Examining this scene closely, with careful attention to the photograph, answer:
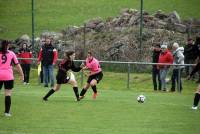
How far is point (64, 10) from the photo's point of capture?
48.3 metres

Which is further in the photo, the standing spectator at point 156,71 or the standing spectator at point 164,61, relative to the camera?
the standing spectator at point 156,71

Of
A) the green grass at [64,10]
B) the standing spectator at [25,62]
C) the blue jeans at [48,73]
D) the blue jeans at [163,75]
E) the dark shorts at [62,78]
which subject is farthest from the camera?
the green grass at [64,10]

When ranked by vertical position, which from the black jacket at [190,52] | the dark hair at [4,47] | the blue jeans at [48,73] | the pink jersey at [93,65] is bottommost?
the blue jeans at [48,73]

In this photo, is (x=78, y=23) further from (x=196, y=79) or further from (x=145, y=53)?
(x=196, y=79)

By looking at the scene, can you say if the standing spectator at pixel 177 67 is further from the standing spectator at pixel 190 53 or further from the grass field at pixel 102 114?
the standing spectator at pixel 190 53

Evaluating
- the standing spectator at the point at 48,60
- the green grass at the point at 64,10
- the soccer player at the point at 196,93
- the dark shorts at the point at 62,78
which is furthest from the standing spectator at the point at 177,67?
the green grass at the point at 64,10

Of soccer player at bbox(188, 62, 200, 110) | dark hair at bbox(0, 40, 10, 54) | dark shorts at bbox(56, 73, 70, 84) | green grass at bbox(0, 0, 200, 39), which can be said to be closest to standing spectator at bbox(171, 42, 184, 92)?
dark shorts at bbox(56, 73, 70, 84)

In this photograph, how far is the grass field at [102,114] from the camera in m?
16.8

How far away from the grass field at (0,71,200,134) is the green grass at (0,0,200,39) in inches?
620

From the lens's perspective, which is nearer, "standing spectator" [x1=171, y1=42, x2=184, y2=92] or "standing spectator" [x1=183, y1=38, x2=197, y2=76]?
"standing spectator" [x1=171, y1=42, x2=184, y2=92]

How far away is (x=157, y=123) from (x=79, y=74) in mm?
13999

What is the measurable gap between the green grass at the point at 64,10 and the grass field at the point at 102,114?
51.6 feet

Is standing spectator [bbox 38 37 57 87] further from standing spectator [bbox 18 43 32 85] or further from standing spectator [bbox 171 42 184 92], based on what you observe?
standing spectator [bbox 171 42 184 92]

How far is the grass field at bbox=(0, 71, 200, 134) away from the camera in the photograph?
1677 centimetres
